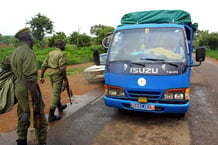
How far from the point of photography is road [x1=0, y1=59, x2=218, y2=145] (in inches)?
146

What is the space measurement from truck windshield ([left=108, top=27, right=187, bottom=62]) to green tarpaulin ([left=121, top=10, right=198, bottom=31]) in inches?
37.9

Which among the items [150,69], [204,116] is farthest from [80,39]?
[150,69]

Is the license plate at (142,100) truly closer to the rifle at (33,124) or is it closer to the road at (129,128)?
→ the road at (129,128)

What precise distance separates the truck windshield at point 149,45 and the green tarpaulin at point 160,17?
3.16ft

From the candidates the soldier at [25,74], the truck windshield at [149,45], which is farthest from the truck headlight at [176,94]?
the soldier at [25,74]

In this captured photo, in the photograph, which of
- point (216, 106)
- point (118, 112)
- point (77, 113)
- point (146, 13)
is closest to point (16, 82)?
point (77, 113)

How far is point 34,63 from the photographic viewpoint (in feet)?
9.38

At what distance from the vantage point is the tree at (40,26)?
1551 inches

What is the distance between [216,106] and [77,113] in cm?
377

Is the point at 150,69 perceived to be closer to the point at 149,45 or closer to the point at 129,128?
the point at 149,45

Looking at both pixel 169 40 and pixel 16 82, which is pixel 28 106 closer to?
pixel 16 82

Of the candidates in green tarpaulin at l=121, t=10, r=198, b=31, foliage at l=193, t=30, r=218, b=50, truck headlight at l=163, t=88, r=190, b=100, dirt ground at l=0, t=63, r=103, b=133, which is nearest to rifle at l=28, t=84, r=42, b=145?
dirt ground at l=0, t=63, r=103, b=133

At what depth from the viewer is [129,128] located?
14.0 ft

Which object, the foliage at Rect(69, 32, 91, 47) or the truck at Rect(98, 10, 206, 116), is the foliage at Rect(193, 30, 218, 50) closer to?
the foliage at Rect(69, 32, 91, 47)
